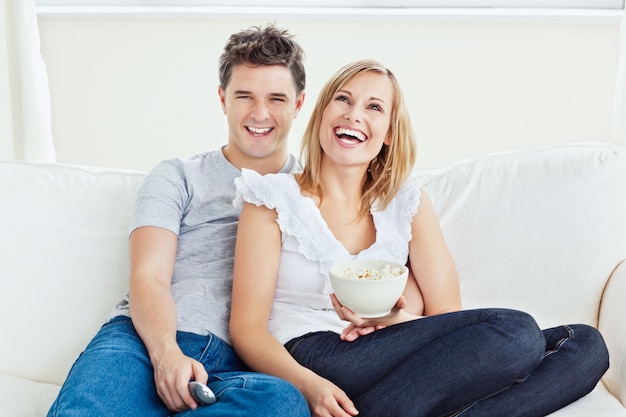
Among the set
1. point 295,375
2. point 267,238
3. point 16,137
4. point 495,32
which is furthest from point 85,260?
point 495,32

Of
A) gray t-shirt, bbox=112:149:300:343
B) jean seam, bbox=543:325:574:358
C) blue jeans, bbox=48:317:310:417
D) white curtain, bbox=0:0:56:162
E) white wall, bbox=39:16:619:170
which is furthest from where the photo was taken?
white wall, bbox=39:16:619:170

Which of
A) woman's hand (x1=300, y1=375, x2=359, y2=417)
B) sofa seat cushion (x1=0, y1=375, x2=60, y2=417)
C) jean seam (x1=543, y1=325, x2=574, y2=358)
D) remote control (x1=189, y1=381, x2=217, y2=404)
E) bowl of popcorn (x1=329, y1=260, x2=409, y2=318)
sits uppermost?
bowl of popcorn (x1=329, y1=260, x2=409, y2=318)

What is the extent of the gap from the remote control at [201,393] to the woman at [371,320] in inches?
6.5

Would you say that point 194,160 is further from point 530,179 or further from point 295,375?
point 530,179

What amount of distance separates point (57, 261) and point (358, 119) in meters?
0.83

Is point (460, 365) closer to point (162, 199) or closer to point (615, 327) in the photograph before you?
point (615, 327)

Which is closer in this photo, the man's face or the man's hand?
Answer: the man's hand

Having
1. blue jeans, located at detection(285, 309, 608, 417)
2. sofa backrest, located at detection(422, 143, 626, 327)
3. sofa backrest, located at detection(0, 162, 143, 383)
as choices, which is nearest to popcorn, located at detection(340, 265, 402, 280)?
blue jeans, located at detection(285, 309, 608, 417)

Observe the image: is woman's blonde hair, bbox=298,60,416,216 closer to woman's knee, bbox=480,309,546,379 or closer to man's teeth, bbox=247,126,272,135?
man's teeth, bbox=247,126,272,135

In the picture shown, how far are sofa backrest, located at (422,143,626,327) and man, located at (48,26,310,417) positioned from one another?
477 millimetres

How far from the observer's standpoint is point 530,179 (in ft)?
6.54

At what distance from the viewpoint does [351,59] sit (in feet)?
9.89

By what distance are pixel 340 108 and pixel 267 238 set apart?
34 cm

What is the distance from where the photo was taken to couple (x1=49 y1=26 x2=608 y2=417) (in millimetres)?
1493
